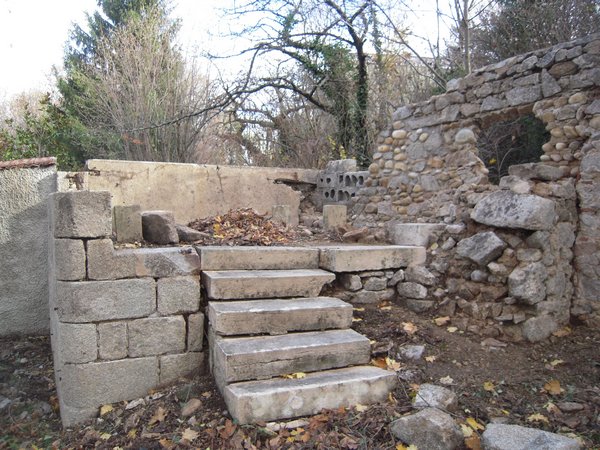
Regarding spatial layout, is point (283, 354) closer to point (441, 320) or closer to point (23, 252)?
point (441, 320)

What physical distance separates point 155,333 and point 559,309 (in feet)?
11.9

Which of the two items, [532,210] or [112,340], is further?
[532,210]

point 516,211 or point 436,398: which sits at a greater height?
point 516,211

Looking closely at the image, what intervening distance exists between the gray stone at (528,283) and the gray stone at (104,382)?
10.3 ft

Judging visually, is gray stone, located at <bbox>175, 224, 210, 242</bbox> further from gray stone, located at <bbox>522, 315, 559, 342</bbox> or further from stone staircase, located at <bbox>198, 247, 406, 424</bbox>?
gray stone, located at <bbox>522, 315, 559, 342</bbox>

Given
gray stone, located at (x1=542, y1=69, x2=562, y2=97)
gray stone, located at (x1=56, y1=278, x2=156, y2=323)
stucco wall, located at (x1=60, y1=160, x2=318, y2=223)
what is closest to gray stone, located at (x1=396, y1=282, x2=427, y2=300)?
gray stone, located at (x1=542, y1=69, x2=562, y2=97)

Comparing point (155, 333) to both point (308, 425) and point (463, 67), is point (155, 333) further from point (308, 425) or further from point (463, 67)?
point (463, 67)

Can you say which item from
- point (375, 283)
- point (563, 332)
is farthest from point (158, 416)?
point (563, 332)

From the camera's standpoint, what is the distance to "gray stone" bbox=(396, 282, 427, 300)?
4332mm

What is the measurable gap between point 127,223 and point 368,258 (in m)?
2.38

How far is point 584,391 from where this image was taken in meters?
3.26

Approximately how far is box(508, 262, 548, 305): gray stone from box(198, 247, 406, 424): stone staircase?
1487 millimetres

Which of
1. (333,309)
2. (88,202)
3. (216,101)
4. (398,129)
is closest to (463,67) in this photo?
(398,129)

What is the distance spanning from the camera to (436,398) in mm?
3010
